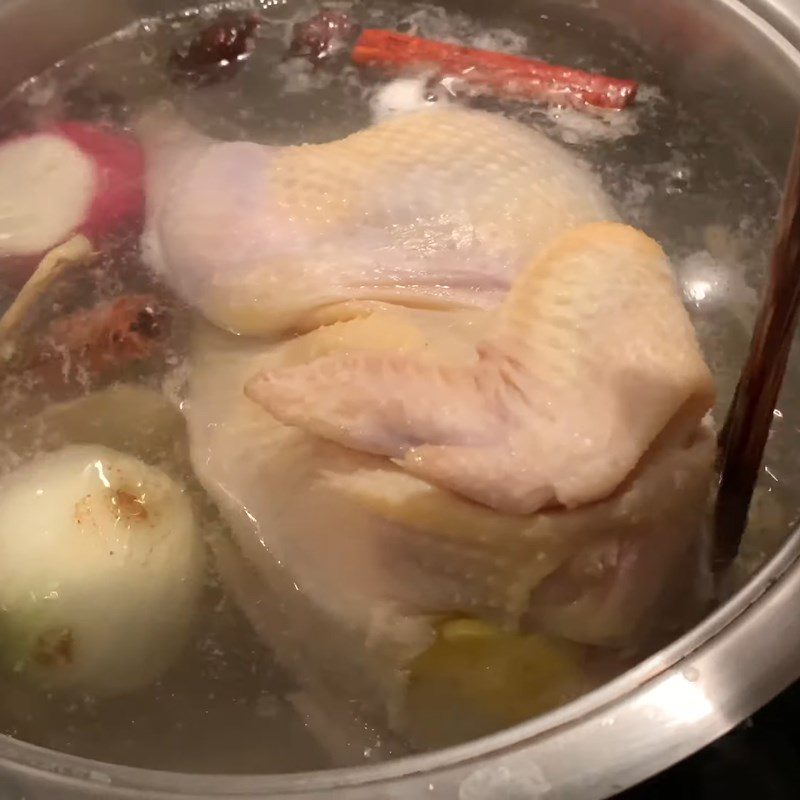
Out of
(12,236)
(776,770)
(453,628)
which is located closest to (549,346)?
(453,628)

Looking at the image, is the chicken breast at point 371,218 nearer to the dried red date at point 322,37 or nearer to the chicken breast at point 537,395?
the chicken breast at point 537,395

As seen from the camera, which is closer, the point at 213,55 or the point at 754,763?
the point at 754,763

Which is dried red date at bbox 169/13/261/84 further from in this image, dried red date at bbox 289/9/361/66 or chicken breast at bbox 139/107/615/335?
chicken breast at bbox 139/107/615/335

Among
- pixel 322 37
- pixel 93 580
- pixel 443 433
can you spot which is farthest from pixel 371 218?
pixel 322 37

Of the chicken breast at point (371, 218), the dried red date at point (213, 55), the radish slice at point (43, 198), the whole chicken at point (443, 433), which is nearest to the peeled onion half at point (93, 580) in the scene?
the whole chicken at point (443, 433)

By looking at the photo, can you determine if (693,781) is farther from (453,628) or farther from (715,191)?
(715,191)

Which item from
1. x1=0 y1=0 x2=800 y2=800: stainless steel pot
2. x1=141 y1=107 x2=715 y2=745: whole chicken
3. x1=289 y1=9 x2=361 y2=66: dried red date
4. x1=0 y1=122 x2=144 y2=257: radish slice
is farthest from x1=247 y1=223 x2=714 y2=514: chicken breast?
x1=289 y1=9 x2=361 y2=66: dried red date

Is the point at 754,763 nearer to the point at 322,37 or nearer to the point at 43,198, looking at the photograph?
the point at 43,198
